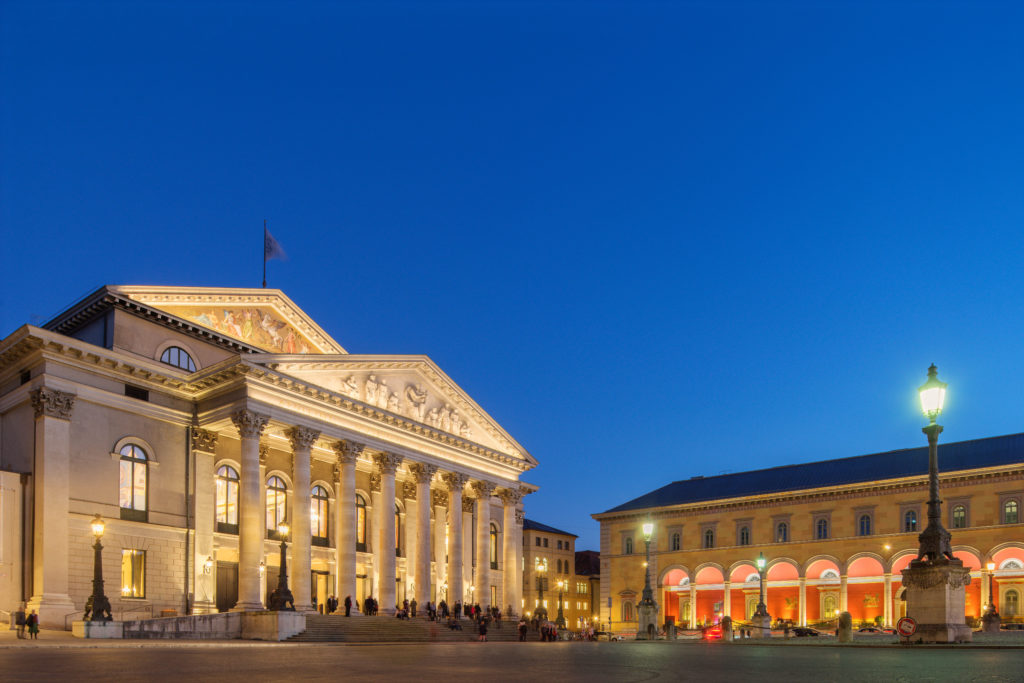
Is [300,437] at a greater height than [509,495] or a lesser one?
greater

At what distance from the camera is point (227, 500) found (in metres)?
38.2

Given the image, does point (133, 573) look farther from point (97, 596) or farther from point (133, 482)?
point (97, 596)

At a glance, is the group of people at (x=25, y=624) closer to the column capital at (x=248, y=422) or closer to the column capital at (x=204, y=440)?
the column capital at (x=204, y=440)

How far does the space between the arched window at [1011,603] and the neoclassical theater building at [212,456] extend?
32672 mm

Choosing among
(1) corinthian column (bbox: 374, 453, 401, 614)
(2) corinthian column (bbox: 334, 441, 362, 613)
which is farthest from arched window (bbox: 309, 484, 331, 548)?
(2) corinthian column (bbox: 334, 441, 362, 613)

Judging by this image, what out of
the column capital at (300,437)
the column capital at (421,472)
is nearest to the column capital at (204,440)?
the column capital at (300,437)

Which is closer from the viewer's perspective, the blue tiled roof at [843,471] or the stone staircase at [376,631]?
the stone staircase at [376,631]

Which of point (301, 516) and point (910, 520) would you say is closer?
point (301, 516)

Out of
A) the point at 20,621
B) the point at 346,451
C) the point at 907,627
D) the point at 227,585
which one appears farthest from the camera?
the point at 346,451

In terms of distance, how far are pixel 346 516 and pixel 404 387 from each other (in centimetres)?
729

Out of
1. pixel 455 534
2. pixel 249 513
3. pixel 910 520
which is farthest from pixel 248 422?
pixel 910 520

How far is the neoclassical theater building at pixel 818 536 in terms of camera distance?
56344 mm

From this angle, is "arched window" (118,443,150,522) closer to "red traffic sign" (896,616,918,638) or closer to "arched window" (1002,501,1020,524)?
"red traffic sign" (896,616,918,638)

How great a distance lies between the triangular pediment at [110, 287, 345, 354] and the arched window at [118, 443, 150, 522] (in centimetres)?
645
